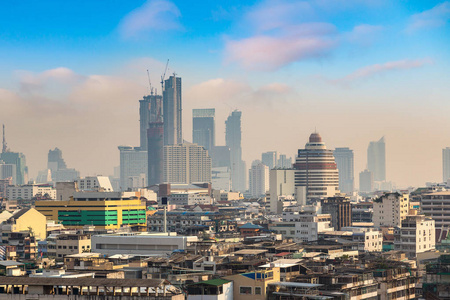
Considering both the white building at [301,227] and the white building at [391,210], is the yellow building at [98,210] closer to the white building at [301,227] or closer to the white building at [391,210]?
the white building at [301,227]

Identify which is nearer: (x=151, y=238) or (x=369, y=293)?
(x=369, y=293)

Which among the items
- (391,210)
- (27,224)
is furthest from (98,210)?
(391,210)

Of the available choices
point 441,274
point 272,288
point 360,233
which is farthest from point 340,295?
point 360,233

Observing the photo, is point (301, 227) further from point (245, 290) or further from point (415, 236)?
point (245, 290)

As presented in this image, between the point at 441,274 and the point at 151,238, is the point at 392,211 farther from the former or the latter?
the point at 441,274

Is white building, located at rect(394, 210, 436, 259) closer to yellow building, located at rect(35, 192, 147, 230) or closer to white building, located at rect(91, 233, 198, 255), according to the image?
white building, located at rect(91, 233, 198, 255)

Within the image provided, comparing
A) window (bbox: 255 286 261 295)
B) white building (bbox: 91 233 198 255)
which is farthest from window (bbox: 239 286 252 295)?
white building (bbox: 91 233 198 255)
